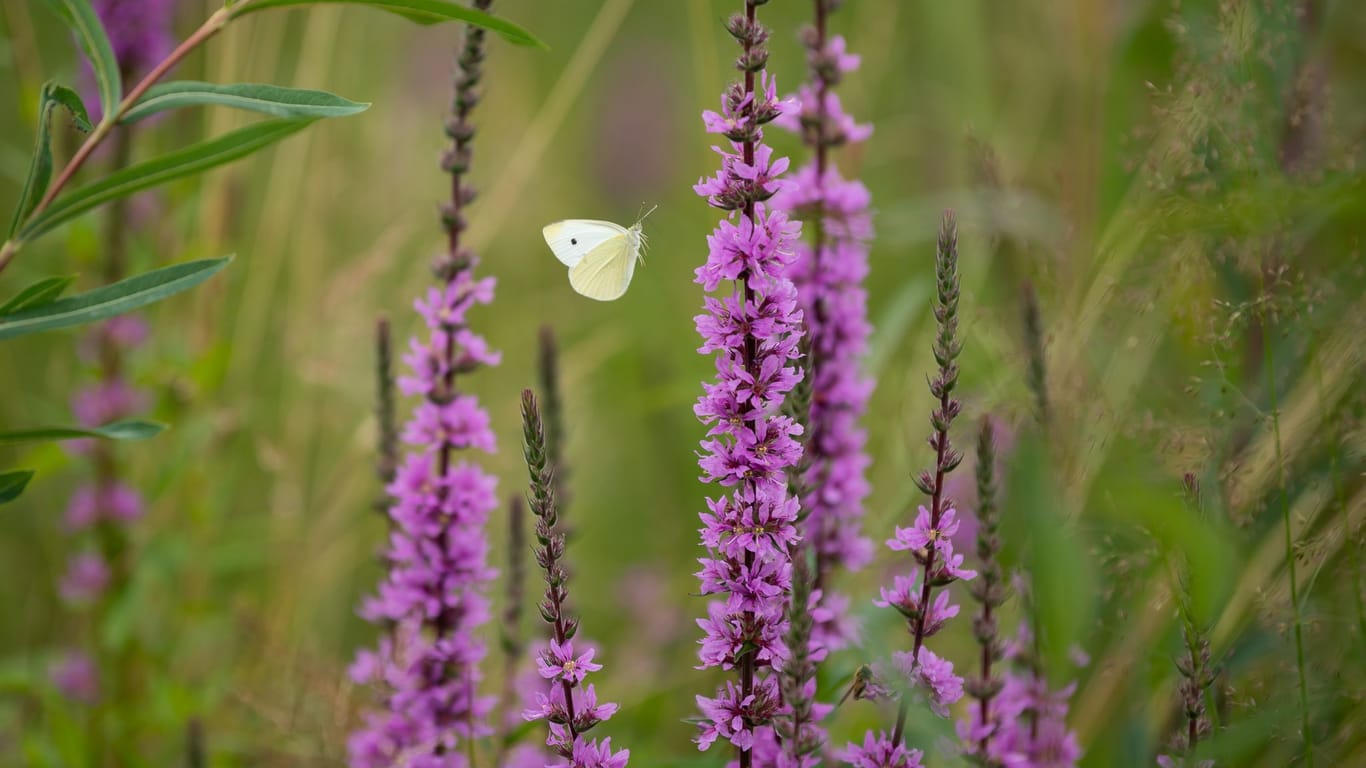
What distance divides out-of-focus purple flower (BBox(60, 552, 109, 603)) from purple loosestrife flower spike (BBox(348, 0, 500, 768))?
4.51 ft

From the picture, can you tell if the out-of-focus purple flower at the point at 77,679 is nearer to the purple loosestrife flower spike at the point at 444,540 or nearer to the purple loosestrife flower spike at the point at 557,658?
the purple loosestrife flower spike at the point at 444,540

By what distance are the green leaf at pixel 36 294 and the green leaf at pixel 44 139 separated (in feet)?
0.23

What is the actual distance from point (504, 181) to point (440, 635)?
161 cm

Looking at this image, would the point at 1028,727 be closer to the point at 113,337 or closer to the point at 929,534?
the point at 929,534

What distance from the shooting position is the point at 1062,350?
2479 millimetres

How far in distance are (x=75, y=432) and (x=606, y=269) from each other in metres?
0.79

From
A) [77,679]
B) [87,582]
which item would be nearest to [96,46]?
[87,582]

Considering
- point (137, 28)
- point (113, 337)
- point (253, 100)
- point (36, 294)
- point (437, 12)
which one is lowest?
point (36, 294)

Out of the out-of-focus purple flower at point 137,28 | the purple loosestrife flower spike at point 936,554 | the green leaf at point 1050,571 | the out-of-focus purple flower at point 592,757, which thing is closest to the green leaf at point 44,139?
the out-of-focus purple flower at point 592,757

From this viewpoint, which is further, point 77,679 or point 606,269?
point 77,679

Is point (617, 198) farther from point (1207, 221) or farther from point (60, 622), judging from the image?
point (1207, 221)

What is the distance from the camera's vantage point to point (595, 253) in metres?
1.77

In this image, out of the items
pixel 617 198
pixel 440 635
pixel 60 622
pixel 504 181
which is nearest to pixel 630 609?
pixel 504 181

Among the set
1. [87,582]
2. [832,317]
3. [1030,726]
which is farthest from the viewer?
[87,582]
